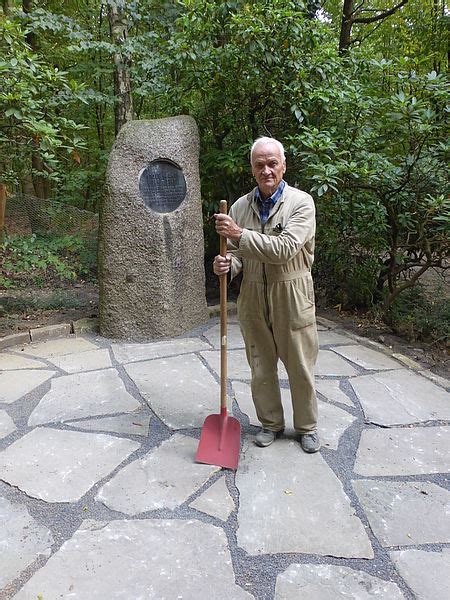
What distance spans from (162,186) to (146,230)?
436 millimetres

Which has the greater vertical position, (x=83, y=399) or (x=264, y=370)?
(x=264, y=370)

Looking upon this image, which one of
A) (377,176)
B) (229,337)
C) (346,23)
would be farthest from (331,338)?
(346,23)

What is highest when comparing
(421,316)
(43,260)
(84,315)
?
(43,260)

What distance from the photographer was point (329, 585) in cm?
168

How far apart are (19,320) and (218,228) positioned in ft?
11.3

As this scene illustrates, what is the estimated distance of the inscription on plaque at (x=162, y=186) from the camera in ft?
13.8

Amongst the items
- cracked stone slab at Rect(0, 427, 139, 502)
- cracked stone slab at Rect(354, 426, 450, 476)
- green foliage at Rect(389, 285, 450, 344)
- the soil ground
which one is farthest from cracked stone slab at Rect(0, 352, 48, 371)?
green foliage at Rect(389, 285, 450, 344)

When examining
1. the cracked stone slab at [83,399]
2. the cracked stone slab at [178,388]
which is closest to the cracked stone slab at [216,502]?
the cracked stone slab at [178,388]

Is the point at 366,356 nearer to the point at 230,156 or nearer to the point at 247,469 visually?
the point at 247,469

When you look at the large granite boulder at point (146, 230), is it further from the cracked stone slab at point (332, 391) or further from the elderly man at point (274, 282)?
the elderly man at point (274, 282)

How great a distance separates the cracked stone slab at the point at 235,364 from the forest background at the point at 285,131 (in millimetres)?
1499

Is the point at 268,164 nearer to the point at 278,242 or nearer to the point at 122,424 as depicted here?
the point at 278,242

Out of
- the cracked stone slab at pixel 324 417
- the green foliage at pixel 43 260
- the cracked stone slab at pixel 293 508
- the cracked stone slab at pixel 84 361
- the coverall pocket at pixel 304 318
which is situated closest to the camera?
the cracked stone slab at pixel 293 508

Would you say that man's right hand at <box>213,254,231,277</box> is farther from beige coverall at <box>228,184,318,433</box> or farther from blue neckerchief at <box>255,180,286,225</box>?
blue neckerchief at <box>255,180,286,225</box>
